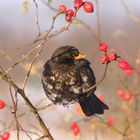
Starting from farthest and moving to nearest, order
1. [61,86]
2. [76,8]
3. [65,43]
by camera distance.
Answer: [65,43] → [61,86] → [76,8]

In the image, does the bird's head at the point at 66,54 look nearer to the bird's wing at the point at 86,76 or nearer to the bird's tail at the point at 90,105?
the bird's wing at the point at 86,76

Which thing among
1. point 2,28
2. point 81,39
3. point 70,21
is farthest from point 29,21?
point 70,21

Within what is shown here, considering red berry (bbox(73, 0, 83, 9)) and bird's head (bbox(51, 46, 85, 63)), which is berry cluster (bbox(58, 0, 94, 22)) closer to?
red berry (bbox(73, 0, 83, 9))

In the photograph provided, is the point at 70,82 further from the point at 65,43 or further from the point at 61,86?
the point at 65,43

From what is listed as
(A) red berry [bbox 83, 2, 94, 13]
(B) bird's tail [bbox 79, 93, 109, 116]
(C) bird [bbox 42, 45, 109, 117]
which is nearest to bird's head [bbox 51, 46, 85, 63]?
(C) bird [bbox 42, 45, 109, 117]

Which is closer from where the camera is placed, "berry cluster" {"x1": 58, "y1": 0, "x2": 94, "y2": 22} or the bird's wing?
"berry cluster" {"x1": 58, "y1": 0, "x2": 94, "y2": 22}

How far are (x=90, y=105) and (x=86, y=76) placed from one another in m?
0.18

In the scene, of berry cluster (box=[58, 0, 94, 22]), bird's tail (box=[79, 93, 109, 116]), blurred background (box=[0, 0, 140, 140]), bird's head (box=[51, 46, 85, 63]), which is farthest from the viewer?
blurred background (box=[0, 0, 140, 140])

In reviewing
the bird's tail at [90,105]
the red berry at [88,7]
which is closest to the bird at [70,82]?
the bird's tail at [90,105]

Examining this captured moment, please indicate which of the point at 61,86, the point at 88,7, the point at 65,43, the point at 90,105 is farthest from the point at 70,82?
the point at 65,43

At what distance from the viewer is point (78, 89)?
13.2 ft

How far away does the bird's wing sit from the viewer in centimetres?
402

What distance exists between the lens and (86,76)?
4059 mm

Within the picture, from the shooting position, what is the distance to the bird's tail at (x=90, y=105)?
405cm
